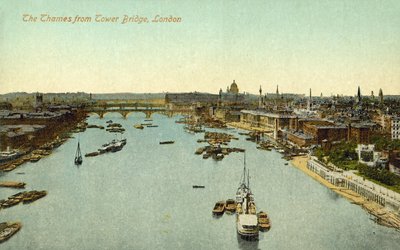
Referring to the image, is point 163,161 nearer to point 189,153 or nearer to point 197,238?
point 189,153

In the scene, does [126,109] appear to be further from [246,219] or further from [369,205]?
[246,219]

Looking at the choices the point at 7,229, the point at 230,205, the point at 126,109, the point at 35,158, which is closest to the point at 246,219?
the point at 230,205

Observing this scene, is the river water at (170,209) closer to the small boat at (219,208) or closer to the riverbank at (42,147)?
the small boat at (219,208)

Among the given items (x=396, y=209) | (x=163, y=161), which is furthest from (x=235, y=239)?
(x=163, y=161)

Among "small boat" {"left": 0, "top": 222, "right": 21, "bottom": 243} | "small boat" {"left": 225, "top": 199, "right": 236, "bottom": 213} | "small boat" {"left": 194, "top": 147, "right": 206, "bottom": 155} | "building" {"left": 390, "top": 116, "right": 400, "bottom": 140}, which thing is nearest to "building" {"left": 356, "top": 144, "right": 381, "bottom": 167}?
"building" {"left": 390, "top": 116, "right": 400, "bottom": 140}

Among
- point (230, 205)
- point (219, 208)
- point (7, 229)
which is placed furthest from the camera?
point (230, 205)

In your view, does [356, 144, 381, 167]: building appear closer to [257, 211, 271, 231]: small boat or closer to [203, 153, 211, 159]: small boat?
[257, 211, 271, 231]: small boat
